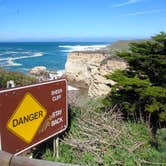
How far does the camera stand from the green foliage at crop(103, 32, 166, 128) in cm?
590

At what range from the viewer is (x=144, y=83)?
5957 mm

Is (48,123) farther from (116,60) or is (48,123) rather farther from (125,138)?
(116,60)

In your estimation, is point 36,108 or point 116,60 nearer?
point 36,108

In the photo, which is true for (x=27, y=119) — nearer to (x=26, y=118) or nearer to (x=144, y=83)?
(x=26, y=118)

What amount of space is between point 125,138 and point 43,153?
1.02m

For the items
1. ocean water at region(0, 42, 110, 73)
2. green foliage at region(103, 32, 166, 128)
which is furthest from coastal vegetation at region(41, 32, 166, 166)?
ocean water at region(0, 42, 110, 73)

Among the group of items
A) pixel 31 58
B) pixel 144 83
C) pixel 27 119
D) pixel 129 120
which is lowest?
pixel 31 58

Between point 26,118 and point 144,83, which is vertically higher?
point 26,118

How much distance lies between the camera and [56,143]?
431 cm

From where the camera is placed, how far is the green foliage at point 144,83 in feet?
19.4

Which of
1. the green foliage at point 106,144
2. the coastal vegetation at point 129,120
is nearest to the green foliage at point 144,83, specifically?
the coastal vegetation at point 129,120

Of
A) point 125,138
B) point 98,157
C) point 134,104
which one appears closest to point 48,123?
point 98,157

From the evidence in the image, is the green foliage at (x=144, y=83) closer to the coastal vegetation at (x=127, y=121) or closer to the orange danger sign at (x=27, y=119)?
the coastal vegetation at (x=127, y=121)

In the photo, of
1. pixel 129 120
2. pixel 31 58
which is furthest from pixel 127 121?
pixel 31 58
